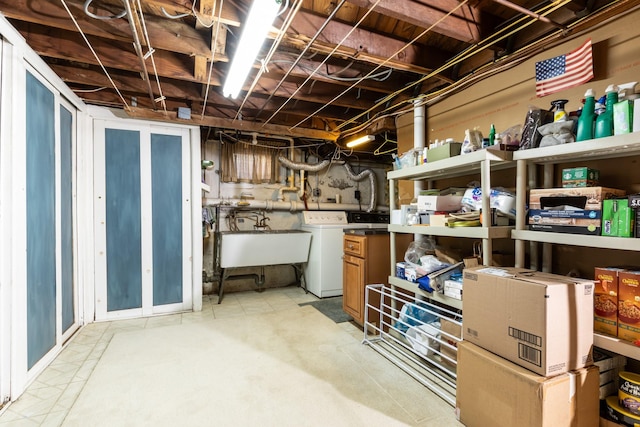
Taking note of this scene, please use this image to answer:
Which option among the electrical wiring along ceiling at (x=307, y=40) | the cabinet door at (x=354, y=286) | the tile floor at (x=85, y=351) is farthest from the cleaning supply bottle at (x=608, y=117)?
the cabinet door at (x=354, y=286)

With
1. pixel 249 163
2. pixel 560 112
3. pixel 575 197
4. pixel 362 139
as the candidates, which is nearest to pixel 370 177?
pixel 362 139

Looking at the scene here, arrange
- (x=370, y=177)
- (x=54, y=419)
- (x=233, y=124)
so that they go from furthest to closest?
1. (x=370, y=177)
2. (x=233, y=124)
3. (x=54, y=419)

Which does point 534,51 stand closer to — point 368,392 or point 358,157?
point 368,392

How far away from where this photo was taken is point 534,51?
6.19 ft

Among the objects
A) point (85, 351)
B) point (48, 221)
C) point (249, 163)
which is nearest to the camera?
point (48, 221)

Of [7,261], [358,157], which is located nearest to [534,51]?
[358,157]

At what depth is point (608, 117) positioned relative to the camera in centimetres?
130

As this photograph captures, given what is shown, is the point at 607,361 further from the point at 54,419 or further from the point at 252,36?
the point at 54,419

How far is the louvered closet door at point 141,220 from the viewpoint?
3059 millimetres

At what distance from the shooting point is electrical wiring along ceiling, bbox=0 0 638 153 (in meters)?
1.68

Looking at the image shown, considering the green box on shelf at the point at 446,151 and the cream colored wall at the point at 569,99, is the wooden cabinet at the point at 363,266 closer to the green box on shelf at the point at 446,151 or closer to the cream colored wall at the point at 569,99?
the cream colored wall at the point at 569,99

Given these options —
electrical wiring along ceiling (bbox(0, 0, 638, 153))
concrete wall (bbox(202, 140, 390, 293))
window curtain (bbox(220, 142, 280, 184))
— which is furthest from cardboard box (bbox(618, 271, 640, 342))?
window curtain (bbox(220, 142, 280, 184))

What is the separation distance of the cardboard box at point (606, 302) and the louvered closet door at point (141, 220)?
3394 millimetres

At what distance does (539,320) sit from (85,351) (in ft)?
10.1
